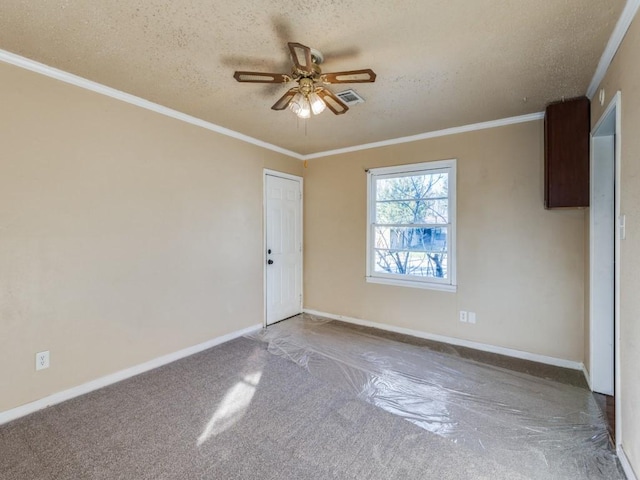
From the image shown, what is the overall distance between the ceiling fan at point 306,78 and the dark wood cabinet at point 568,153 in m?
1.90

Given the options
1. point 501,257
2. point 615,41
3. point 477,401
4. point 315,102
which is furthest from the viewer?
point 501,257

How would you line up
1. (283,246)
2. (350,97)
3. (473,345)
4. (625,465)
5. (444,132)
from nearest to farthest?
(625,465)
(350,97)
(473,345)
(444,132)
(283,246)

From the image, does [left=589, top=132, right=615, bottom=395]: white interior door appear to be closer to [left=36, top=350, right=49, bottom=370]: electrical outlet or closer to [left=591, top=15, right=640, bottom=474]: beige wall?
[left=591, top=15, right=640, bottom=474]: beige wall

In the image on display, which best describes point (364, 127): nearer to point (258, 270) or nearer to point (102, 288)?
point (258, 270)

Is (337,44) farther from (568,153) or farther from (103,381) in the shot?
(103,381)

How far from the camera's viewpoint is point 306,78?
2086mm

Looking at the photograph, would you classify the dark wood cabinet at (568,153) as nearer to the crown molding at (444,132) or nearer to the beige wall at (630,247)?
the crown molding at (444,132)

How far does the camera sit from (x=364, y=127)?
11.5 ft

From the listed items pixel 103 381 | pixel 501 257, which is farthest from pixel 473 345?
pixel 103 381

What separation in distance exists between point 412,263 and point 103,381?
3437 millimetres

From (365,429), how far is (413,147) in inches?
124

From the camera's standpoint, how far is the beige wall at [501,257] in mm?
2994

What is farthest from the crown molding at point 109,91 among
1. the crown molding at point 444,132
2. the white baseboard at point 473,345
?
the white baseboard at point 473,345

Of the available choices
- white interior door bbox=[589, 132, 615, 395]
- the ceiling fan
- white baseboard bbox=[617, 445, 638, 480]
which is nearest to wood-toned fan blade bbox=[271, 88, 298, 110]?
the ceiling fan
